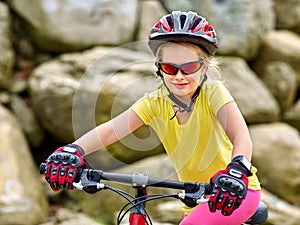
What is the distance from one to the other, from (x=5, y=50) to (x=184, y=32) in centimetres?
609

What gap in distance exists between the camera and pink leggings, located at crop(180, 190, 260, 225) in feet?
9.77

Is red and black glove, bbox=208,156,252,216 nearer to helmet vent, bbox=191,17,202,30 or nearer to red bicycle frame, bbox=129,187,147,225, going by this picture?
red bicycle frame, bbox=129,187,147,225

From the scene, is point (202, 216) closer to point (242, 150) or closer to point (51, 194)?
point (242, 150)

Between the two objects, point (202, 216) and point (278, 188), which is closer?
point (202, 216)

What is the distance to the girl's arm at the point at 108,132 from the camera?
10.1 ft

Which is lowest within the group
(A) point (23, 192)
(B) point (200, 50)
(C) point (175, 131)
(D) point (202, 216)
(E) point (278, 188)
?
(E) point (278, 188)

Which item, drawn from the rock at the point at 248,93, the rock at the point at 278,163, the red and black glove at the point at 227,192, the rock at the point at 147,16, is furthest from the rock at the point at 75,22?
the red and black glove at the point at 227,192

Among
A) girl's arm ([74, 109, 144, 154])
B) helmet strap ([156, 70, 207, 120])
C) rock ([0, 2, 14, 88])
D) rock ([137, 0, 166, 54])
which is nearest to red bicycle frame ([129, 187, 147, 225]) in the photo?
girl's arm ([74, 109, 144, 154])

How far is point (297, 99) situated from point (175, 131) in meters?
7.87

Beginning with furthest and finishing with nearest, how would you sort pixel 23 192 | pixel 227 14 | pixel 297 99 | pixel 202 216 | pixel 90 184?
pixel 297 99, pixel 227 14, pixel 23 192, pixel 202 216, pixel 90 184

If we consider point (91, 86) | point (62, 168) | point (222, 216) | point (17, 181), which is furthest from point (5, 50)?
point (222, 216)

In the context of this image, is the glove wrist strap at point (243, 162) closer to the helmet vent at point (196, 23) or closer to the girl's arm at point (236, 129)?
the girl's arm at point (236, 129)

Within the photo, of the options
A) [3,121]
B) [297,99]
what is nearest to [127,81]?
[3,121]

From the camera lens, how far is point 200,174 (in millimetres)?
3273
